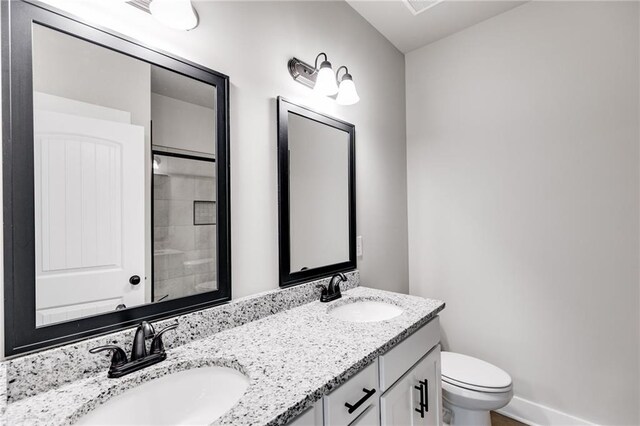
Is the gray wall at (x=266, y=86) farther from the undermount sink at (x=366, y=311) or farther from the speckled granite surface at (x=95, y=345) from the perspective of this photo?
the undermount sink at (x=366, y=311)

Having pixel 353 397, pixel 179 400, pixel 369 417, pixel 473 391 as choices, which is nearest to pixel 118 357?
pixel 179 400

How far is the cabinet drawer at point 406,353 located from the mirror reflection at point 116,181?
2.26 ft

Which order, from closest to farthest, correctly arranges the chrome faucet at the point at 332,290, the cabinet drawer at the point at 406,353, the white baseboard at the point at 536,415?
1. the cabinet drawer at the point at 406,353
2. the chrome faucet at the point at 332,290
3. the white baseboard at the point at 536,415

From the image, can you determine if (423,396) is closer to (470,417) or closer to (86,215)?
(470,417)

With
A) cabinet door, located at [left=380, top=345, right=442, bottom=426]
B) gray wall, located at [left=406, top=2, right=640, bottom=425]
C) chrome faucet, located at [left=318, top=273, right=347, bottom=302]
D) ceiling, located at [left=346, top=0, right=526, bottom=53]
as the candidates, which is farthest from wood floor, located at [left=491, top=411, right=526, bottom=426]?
ceiling, located at [left=346, top=0, right=526, bottom=53]

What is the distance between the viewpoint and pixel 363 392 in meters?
0.93

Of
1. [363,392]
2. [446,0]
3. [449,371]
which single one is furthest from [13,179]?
[446,0]

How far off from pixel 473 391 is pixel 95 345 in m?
1.67

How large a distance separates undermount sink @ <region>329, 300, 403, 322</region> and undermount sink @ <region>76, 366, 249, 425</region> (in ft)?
2.18

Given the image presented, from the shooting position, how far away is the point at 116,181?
2.98 ft

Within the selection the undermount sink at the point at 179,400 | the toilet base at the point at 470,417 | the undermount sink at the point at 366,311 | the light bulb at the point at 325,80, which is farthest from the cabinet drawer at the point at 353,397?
the light bulb at the point at 325,80

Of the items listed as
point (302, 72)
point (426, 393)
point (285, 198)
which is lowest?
point (426, 393)

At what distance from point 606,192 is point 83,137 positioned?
2333mm

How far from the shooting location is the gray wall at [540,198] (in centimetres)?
161
